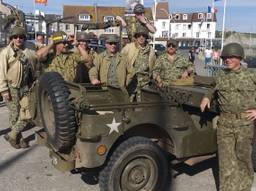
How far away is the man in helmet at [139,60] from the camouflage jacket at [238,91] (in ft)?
5.59

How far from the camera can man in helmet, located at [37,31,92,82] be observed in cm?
609

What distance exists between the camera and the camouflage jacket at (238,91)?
429 cm

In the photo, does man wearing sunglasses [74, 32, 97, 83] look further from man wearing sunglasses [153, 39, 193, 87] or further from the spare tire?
the spare tire

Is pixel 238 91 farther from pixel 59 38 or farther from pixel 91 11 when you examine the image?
pixel 91 11

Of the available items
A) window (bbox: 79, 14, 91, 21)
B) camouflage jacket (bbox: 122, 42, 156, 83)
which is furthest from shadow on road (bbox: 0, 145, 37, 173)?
window (bbox: 79, 14, 91, 21)

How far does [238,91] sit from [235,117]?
279mm

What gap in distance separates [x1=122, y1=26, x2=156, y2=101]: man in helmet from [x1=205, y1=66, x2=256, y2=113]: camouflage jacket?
1.70 metres

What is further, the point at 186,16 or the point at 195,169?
the point at 186,16

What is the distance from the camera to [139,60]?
6.36 meters

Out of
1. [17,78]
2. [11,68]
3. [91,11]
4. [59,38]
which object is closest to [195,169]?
[59,38]

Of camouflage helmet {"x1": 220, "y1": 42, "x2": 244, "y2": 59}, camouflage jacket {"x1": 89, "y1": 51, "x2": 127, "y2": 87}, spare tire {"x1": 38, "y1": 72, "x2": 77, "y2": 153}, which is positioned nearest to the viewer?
spare tire {"x1": 38, "y1": 72, "x2": 77, "y2": 153}

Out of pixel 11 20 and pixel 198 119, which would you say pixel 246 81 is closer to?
pixel 198 119

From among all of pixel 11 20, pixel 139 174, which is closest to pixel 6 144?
pixel 139 174

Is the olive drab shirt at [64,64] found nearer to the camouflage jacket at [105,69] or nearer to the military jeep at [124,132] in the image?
the camouflage jacket at [105,69]
